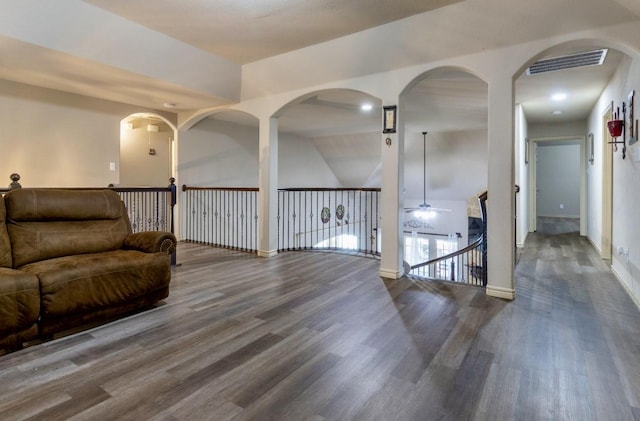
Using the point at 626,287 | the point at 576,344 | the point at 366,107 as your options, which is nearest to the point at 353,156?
the point at 366,107

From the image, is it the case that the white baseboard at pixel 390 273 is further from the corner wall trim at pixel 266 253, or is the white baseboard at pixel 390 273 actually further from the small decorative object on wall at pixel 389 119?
the corner wall trim at pixel 266 253

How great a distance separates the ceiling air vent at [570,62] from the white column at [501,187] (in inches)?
29.2

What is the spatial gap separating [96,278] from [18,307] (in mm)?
484

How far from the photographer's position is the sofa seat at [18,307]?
2.10m

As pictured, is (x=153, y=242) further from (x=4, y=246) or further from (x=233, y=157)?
(x=233, y=157)

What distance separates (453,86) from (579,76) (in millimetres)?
1533

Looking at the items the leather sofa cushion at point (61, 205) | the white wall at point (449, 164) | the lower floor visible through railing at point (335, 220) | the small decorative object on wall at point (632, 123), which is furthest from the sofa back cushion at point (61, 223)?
the white wall at point (449, 164)

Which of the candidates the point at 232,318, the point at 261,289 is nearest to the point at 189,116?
the point at 261,289

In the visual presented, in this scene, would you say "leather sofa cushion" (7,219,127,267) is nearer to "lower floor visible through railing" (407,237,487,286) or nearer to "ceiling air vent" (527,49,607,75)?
"lower floor visible through railing" (407,237,487,286)

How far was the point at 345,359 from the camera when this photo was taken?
6.95 ft

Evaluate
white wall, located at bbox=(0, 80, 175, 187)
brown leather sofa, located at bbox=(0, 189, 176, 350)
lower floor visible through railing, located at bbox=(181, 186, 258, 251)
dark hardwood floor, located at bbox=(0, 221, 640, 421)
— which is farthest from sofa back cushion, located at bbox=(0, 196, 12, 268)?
lower floor visible through railing, located at bbox=(181, 186, 258, 251)

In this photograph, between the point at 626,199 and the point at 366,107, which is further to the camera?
the point at 366,107

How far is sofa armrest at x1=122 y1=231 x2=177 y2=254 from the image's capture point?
3084 mm

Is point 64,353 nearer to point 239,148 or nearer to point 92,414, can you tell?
point 92,414
